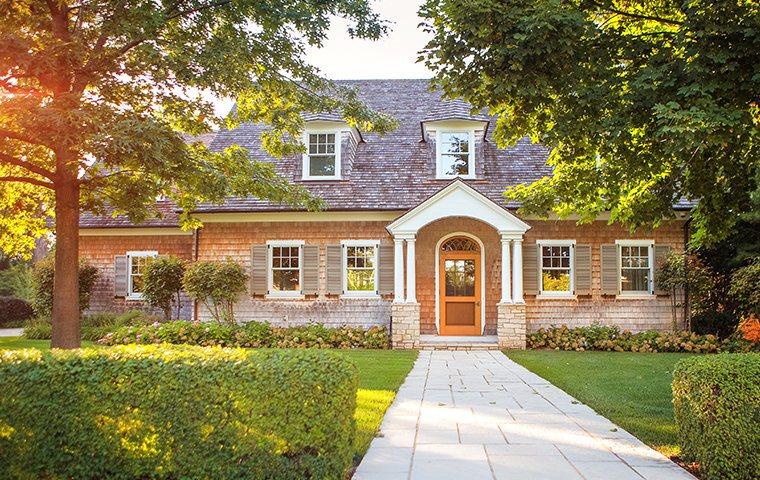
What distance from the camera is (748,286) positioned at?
15.1 meters

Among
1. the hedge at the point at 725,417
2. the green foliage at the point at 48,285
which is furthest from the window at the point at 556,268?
the green foliage at the point at 48,285

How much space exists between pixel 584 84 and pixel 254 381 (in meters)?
4.58

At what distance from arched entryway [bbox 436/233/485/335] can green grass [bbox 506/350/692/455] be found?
2.66m

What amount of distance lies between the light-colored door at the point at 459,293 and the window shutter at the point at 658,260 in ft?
15.6

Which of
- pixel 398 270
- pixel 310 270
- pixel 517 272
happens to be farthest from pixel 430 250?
pixel 310 270

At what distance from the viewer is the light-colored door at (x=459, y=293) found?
17500mm

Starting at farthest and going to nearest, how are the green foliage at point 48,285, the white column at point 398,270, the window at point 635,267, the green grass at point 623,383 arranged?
the green foliage at point 48,285, the window at point 635,267, the white column at point 398,270, the green grass at point 623,383

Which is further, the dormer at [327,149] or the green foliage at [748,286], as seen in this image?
the dormer at [327,149]

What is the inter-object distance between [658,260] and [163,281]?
45.0 ft

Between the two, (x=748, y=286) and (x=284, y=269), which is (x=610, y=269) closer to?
(x=748, y=286)

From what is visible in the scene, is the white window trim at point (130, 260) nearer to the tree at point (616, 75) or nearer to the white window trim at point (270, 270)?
the white window trim at point (270, 270)

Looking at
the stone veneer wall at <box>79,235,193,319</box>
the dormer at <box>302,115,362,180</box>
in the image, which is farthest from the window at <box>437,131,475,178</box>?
the stone veneer wall at <box>79,235,193,319</box>

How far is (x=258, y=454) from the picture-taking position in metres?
4.53

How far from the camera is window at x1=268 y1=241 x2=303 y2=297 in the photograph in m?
17.7
